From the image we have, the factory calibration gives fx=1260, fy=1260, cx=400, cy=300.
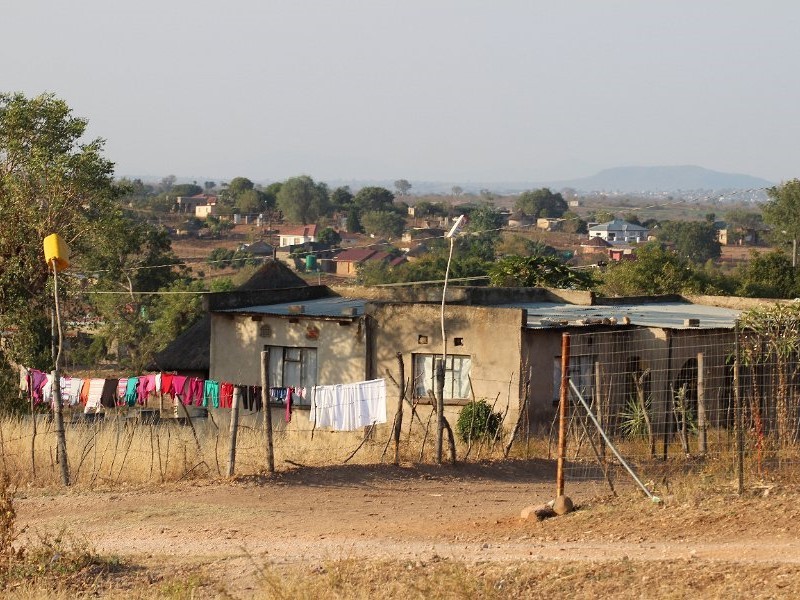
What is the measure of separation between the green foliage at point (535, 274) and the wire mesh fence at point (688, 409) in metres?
13.3

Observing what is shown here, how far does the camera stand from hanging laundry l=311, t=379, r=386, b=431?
18375 millimetres

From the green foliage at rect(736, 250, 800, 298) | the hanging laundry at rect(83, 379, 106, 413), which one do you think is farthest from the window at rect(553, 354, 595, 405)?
the green foliage at rect(736, 250, 800, 298)

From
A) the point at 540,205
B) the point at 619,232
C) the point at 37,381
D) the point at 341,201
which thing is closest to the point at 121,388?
the point at 37,381

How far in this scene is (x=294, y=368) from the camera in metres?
24.2

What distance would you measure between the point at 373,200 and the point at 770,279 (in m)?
85.1

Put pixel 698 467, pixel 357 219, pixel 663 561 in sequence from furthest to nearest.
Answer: pixel 357 219, pixel 698 467, pixel 663 561

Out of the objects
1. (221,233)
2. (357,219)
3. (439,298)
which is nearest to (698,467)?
(439,298)

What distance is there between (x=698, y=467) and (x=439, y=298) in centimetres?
1241

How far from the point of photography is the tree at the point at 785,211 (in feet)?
260

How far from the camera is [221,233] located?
107m

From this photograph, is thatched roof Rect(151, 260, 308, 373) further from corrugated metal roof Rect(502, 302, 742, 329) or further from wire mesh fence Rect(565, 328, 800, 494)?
wire mesh fence Rect(565, 328, 800, 494)

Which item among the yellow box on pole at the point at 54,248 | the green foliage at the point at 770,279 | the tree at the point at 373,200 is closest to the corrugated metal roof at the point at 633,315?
the yellow box on pole at the point at 54,248

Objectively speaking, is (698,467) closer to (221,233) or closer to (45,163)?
(45,163)

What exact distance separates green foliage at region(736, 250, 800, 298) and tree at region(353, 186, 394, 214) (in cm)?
7984
